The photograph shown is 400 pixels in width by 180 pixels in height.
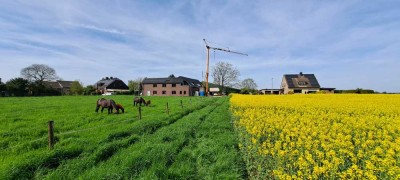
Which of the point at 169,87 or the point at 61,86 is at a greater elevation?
the point at 61,86

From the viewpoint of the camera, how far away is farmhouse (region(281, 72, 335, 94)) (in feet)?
232

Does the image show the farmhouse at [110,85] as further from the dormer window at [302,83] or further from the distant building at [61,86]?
the dormer window at [302,83]

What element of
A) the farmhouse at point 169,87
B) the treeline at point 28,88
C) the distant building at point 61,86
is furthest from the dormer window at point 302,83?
the distant building at point 61,86

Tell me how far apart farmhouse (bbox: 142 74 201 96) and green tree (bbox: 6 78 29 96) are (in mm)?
32822

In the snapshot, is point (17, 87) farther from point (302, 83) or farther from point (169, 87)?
point (302, 83)

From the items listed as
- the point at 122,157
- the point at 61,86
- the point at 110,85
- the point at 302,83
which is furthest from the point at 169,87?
the point at 122,157

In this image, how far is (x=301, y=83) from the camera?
72.4 m

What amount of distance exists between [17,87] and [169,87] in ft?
130

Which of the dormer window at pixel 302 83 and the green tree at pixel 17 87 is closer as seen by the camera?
the green tree at pixel 17 87

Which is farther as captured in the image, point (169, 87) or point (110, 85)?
point (110, 85)

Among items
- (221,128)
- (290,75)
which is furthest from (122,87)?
(221,128)

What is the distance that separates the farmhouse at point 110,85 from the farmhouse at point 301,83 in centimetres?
6201

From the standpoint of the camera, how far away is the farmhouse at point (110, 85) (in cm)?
9531

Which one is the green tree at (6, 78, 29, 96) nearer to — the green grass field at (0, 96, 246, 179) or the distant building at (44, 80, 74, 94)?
the distant building at (44, 80, 74, 94)
